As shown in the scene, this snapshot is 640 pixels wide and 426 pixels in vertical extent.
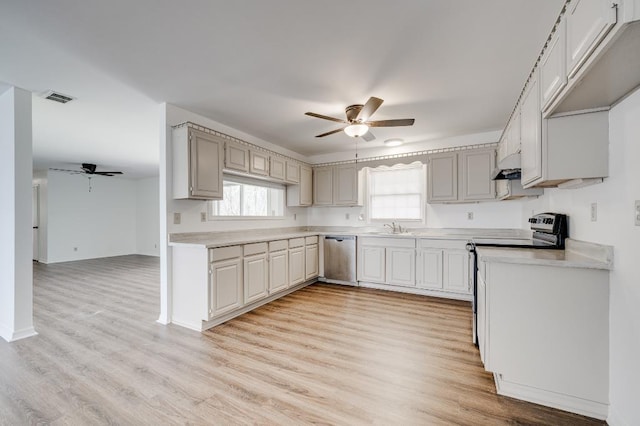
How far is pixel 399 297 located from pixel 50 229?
28.1 ft

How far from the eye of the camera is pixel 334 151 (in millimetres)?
5453

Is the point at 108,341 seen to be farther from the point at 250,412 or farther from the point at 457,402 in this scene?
the point at 457,402

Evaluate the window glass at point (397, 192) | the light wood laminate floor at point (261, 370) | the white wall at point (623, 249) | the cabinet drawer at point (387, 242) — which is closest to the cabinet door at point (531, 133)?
the white wall at point (623, 249)

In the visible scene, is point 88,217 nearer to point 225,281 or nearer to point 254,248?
point 254,248

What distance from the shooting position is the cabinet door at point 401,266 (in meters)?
4.34

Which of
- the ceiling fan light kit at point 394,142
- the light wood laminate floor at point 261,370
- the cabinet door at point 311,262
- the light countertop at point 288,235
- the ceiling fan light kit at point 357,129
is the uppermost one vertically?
the ceiling fan light kit at point 394,142

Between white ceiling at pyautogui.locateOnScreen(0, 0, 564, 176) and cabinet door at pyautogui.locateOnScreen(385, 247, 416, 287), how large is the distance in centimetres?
195

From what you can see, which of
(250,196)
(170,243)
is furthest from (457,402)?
(250,196)

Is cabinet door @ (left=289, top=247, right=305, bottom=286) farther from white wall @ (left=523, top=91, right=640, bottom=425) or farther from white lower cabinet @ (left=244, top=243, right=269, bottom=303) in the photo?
white wall @ (left=523, top=91, right=640, bottom=425)

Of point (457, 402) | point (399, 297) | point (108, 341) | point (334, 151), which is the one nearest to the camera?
point (457, 402)

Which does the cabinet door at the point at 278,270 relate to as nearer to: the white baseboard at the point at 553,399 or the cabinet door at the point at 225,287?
the cabinet door at the point at 225,287

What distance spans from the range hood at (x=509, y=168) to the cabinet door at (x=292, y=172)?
9.98ft

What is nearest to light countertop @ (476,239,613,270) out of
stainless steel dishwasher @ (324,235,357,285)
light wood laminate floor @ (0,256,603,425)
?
light wood laminate floor @ (0,256,603,425)

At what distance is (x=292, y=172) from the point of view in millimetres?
4969
